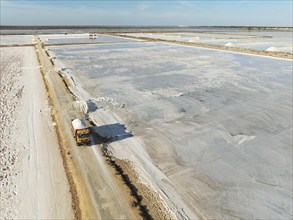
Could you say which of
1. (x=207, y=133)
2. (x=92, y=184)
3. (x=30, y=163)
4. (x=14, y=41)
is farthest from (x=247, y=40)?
(x=30, y=163)

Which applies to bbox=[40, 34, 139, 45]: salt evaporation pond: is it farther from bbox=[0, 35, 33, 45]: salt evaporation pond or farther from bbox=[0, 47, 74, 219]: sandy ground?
bbox=[0, 47, 74, 219]: sandy ground

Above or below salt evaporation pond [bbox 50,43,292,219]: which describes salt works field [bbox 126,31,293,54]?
above

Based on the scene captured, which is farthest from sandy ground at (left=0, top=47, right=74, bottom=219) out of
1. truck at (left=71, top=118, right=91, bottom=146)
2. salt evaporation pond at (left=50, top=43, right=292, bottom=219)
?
salt evaporation pond at (left=50, top=43, right=292, bottom=219)

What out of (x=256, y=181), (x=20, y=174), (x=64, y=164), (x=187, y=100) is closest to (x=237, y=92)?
(x=187, y=100)

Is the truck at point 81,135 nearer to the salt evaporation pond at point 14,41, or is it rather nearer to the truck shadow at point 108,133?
the truck shadow at point 108,133

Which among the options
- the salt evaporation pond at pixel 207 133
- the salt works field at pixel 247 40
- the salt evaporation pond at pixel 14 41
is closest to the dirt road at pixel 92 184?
the salt evaporation pond at pixel 207 133
